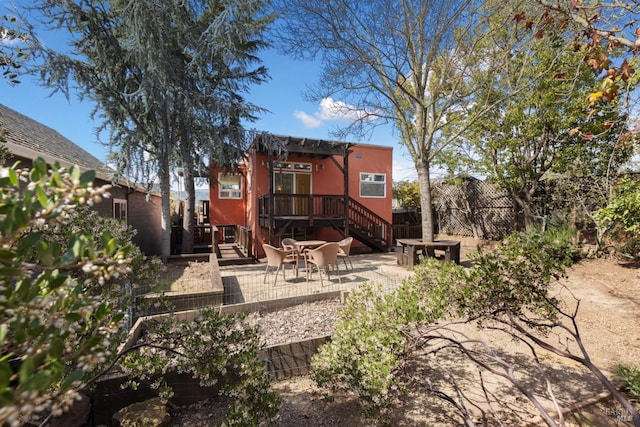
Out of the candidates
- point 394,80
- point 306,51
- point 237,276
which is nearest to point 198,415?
point 237,276

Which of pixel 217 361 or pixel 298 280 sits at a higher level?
pixel 217 361

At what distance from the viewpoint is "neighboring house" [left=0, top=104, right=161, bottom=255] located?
6974mm

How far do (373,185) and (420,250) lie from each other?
16.7 feet

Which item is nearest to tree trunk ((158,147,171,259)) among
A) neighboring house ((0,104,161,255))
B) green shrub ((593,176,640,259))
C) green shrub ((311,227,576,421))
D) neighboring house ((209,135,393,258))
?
neighboring house ((0,104,161,255))

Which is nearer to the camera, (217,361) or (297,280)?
(217,361)

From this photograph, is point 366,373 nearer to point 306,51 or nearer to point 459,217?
point 306,51

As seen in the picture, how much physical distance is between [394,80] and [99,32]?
798 cm

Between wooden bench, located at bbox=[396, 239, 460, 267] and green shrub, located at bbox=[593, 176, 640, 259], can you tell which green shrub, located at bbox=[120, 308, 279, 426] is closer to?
Answer: wooden bench, located at bbox=[396, 239, 460, 267]

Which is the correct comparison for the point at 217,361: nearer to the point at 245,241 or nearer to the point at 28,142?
the point at 28,142

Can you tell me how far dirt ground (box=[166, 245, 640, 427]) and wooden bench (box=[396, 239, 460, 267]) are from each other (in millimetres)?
3400

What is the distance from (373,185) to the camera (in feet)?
41.2

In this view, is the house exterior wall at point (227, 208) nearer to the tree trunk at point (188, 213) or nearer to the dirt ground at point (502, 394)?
the tree trunk at point (188, 213)

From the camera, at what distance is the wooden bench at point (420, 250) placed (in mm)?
7722

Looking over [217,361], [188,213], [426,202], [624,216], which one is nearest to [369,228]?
[426,202]
